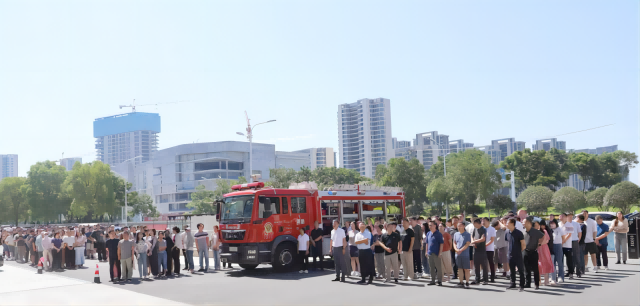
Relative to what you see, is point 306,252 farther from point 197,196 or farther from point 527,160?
point 527,160

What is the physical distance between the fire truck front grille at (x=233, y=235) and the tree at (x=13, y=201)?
75.4 meters

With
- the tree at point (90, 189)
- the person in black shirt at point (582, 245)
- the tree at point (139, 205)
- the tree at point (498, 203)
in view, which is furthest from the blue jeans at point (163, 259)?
the tree at point (139, 205)

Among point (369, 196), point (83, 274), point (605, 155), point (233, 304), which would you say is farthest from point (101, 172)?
point (605, 155)

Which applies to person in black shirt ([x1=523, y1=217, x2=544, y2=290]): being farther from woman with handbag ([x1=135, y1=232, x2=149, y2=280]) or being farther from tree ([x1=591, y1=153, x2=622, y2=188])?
tree ([x1=591, y1=153, x2=622, y2=188])

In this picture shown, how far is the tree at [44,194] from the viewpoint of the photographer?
76.9 meters

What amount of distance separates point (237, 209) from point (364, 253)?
5.33 meters

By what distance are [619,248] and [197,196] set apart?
259 ft

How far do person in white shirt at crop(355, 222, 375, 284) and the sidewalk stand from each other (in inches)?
201

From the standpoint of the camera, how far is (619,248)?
16594mm

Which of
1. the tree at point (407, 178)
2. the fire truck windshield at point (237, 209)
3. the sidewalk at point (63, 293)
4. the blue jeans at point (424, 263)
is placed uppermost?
the tree at point (407, 178)

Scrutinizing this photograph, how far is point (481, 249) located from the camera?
13.1 m

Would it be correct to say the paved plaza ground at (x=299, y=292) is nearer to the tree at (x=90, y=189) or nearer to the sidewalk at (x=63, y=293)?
the sidewalk at (x=63, y=293)

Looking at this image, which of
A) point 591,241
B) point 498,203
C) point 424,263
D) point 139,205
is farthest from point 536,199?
point 139,205

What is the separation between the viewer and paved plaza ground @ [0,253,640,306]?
36.8 feet
